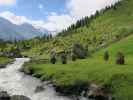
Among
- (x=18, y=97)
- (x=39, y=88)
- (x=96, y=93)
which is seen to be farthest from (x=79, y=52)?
(x=96, y=93)

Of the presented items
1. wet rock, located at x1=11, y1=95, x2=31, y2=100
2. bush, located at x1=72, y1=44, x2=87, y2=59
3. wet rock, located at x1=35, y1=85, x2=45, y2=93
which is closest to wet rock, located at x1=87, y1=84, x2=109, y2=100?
wet rock, located at x1=11, y1=95, x2=31, y2=100

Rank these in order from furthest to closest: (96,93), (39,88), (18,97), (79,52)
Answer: (79,52) → (39,88) → (18,97) → (96,93)

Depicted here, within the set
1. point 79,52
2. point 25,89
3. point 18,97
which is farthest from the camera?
point 79,52

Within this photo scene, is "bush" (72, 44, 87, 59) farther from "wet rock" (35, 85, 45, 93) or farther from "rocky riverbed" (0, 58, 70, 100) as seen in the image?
"wet rock" (35, 85, 45, 93)

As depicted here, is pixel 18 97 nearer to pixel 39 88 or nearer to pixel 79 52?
pixel 39 88

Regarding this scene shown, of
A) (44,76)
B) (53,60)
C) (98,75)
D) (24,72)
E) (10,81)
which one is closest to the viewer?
(98,75)

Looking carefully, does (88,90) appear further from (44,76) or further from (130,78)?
(44,76)

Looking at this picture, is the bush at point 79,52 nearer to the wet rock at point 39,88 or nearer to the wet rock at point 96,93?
the wet rock at point 39,88

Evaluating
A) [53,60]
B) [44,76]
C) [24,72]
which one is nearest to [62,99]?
[44,76]

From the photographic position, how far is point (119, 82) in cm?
4866

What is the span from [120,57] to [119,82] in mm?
20095

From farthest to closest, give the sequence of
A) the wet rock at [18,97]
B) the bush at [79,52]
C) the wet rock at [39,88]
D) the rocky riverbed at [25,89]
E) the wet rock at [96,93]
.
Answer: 1. the bush at [79,52]
2. the wet rock at [39,88]
3. the rocky riverbed at [25,89]
4. the wet rock at [18,97]
5. the wet rock at [96,93]

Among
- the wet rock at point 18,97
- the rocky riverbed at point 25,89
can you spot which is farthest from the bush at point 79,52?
the wet rock at point 18,97

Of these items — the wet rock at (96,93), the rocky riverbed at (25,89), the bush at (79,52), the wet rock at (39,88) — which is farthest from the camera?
the bush at (79,52)
